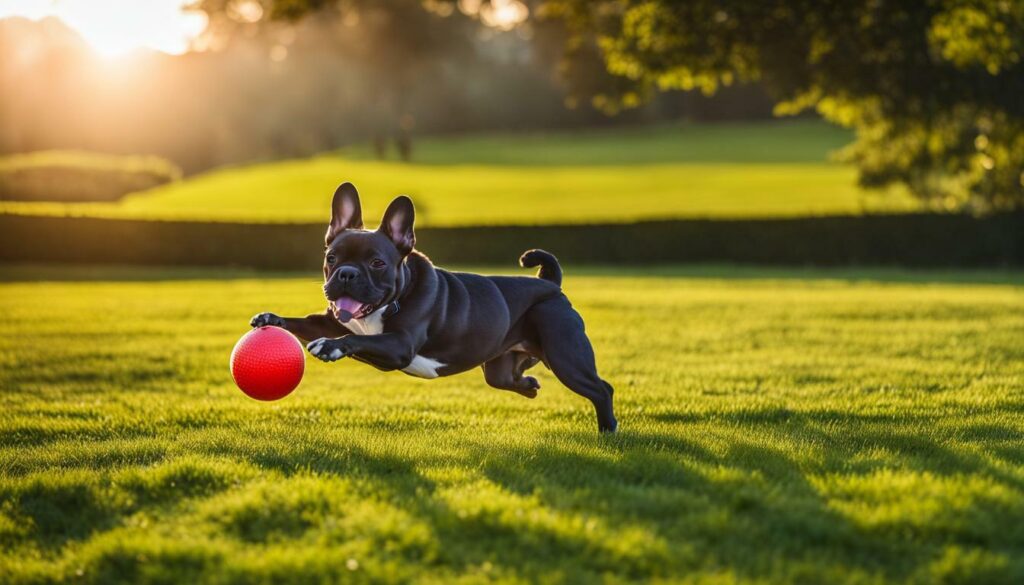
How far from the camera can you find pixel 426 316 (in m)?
8.05

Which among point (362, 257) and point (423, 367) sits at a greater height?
point (362, 257)

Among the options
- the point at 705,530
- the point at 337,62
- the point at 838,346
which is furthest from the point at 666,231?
the point at 337,62

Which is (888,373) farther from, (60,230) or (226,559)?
(60,230)

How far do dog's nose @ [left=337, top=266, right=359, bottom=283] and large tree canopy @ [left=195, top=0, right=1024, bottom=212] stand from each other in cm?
2150

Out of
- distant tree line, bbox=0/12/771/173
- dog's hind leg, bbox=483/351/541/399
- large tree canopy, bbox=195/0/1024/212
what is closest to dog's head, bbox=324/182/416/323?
dog's hind leg, bbox=483/351/541/399

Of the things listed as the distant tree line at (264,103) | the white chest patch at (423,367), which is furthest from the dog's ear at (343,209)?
the distant tree line at (264,103)

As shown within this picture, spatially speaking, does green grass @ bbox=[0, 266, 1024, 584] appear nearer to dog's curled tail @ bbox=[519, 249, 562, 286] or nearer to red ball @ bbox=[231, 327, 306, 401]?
red ball @ bbox=[231, 327, 306, 401]

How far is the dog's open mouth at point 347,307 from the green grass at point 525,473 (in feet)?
3.26

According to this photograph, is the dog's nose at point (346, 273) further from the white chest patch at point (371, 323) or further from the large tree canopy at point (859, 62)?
the large tree canopy at point (859, 62)

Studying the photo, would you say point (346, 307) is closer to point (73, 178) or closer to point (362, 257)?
point (362, 257)

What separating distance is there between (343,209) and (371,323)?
920 millimetres

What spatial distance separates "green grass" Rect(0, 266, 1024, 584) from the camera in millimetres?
5656

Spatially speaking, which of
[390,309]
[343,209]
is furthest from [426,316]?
[343,209]

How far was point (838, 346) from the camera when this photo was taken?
16.7m
